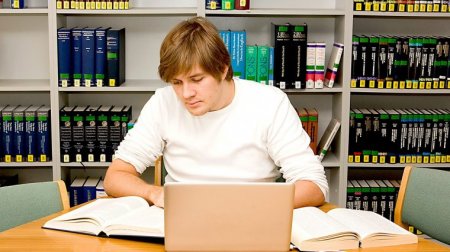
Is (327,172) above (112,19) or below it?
below

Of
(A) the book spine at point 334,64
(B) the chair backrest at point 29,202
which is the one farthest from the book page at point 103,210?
(A) the book spine at point 334,64

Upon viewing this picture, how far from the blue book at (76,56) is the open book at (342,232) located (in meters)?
2.09

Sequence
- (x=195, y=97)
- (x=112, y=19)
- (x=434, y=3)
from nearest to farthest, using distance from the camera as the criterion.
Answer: (x=195, y=97), (x=434, y=3), (x=112, y=19)

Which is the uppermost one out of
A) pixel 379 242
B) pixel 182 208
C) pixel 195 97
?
pixel 195 97

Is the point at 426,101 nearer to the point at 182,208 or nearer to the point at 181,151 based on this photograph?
the point at 181,151

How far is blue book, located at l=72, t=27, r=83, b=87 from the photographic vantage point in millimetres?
3709

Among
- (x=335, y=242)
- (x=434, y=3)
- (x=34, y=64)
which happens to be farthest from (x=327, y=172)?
(x=335, y=242)

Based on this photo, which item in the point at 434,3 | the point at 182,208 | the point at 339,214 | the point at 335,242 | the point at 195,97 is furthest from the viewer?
the point at 434,3

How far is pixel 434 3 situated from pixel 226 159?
195cm

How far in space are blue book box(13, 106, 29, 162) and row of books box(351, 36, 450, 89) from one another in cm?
182

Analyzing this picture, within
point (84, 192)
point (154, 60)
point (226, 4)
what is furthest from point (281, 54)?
point (84, 192)

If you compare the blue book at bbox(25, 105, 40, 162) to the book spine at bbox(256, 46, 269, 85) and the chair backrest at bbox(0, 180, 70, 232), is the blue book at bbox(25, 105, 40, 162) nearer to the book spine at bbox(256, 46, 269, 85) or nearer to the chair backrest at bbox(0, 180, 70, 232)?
the book spine at bbox(256, 46, 269, 85)

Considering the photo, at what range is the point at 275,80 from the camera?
12.3 ft

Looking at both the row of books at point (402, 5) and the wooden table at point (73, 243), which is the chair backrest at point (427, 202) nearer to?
the wooden table at point (73, 243)
